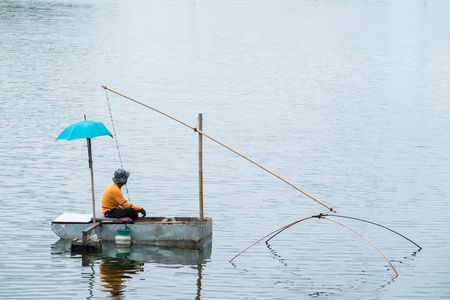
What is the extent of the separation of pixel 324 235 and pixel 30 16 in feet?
202

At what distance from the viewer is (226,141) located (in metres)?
32.3

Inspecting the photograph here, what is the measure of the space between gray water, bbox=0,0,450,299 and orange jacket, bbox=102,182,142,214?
939 millimetres

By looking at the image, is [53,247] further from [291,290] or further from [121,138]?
[121,138]

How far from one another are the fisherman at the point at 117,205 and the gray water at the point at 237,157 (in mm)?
760

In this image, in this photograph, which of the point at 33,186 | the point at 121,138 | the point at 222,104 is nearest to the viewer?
the point at 33,186

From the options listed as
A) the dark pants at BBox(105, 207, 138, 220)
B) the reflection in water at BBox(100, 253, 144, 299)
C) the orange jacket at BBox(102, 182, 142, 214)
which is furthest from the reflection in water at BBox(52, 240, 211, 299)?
the orange jacket at BBox(102, 182, 142, 214)

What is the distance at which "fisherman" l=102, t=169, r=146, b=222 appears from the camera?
16.9m

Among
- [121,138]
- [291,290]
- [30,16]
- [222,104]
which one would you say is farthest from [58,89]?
[30,16]

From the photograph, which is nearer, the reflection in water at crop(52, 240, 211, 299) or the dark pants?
the reflection in water at crop(52, 240, 211, 299)

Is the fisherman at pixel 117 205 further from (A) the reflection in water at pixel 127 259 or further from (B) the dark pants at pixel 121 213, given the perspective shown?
(A) the reflection in water at pixel 127 259

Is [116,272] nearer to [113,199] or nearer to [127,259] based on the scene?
[127,259]

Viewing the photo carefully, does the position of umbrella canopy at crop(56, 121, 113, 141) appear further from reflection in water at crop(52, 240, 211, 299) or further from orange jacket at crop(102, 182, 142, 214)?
reflection in water at crop(52, 240, 211, 299)

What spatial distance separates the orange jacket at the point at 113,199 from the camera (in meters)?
16.9

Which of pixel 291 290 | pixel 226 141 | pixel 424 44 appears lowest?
pixel 291 290
